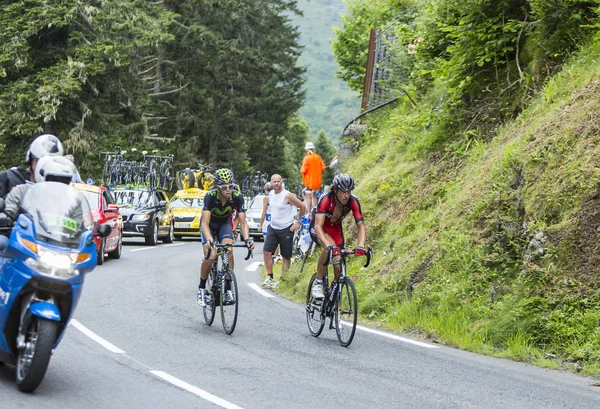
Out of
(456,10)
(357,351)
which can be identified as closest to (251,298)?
(357,351)

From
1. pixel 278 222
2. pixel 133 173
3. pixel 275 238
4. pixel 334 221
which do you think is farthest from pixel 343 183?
pixel 133 173

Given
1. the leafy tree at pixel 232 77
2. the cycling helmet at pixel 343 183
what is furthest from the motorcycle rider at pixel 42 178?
the leafy tree at pixel 232 77

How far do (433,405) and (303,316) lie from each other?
19.6ft

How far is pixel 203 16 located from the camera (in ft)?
185

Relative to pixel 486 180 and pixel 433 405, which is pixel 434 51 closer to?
pixel 486 180

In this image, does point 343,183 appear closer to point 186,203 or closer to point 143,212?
point 143,212

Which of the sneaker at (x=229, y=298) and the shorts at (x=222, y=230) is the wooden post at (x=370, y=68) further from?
the sneaker at (x=229, y=298)

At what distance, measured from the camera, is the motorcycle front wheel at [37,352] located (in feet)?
22.9

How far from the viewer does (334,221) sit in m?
11.3

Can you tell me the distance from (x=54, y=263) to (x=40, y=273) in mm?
134

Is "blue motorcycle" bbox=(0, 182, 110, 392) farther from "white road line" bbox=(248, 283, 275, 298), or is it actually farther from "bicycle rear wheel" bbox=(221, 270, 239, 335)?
"white road line" bbox=(248, 283, 275, 298)

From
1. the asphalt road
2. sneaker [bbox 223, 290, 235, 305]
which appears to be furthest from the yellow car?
sneaker [bbox 223, 290, 235, 305]

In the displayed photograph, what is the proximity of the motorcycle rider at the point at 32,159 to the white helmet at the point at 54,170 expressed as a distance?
25cm

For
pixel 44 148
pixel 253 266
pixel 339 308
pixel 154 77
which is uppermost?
pixel 154 77
